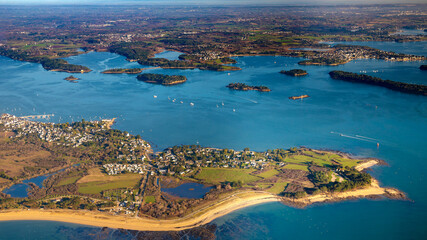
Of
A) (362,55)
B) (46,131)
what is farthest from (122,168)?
(362,55)

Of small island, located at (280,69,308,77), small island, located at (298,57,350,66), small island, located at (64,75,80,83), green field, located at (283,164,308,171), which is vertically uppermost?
small island, located at (298,57,350,66)

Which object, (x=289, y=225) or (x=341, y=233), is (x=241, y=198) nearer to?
(x=289, y=225)

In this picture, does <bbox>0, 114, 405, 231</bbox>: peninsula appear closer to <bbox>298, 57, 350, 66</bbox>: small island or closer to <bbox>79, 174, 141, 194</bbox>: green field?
<bbox>79, 174, 141, 194</bbox>: green field

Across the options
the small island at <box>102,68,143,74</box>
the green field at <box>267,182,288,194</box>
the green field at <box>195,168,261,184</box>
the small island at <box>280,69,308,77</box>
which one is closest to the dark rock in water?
the green field at <box>195,168,261,184</box>

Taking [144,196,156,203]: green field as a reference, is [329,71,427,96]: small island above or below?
above

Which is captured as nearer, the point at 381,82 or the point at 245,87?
the point at 381,82

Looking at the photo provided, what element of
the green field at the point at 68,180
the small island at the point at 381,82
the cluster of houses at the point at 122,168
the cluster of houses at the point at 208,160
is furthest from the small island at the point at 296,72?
the green field at the point at 68,180

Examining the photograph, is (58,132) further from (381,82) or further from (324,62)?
(324,62)
